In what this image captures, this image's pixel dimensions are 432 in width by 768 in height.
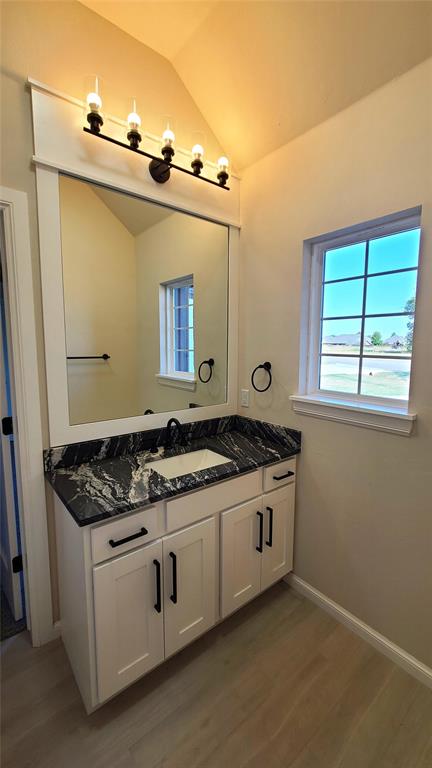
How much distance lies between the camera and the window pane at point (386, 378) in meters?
1.47

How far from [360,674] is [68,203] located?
2488 mm

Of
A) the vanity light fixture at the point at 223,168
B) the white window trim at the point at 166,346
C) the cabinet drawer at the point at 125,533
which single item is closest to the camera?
the cabinet drawer at the point at 125,533

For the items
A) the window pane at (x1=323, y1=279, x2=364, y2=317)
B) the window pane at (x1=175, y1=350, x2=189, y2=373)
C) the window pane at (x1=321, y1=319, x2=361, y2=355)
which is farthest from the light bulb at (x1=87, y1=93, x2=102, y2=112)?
the window pane at (x1=321, y1=319, x2=361, y2=355)

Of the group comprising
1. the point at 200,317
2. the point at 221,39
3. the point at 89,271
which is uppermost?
the point at 221,39

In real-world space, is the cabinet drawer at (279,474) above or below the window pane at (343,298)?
below

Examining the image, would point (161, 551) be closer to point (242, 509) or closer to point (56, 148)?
point (242, 509)

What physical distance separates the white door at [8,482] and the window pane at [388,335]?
1.67 meters

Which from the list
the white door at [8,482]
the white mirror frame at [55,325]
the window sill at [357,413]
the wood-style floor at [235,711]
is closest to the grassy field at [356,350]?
the window sill at [357,413]

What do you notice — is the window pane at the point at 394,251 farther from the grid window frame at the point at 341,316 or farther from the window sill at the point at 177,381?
the window sill at the point at 177,381

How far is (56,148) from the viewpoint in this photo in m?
1.36

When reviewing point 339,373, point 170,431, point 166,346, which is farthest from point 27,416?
point 339,373

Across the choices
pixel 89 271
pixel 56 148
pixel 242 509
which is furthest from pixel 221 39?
pixel 242 509

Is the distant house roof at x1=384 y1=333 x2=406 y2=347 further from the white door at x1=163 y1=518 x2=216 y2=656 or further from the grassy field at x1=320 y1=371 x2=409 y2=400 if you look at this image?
the white door at x1=163 y1=518 x2=216 y2=656

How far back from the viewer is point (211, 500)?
1.46 metres
